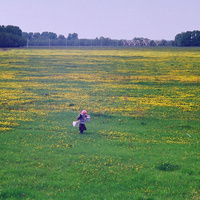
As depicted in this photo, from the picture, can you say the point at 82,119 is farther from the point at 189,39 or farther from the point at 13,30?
the point at 189,39

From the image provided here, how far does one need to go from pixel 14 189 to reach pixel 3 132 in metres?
8.76

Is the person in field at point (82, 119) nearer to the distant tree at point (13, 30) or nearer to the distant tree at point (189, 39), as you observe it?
the distant tree at point (13, 30)

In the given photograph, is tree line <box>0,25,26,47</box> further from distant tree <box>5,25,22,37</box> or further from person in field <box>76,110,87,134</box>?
person in field <box>76,110,87,134</box>

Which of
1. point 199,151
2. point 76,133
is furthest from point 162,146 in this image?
point 76,133

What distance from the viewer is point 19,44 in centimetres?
15225

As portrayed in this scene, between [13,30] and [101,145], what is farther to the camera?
[13,30]

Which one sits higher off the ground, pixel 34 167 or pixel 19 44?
pixel 19 44

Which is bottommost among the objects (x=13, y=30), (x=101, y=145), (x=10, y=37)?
(x=101, y=145)

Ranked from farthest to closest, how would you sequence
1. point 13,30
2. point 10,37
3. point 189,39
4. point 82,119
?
point 189,39, point 13,30, point 10,37, point 82,119

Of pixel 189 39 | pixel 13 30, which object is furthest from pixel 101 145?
pixel 189 39

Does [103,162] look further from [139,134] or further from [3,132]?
[3,132]

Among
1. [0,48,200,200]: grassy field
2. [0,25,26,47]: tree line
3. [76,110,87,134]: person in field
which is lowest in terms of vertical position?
[0,48,200,200]: grassy field

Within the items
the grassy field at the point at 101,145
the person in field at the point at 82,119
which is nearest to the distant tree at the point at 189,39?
the grassy field at the point at 101,145

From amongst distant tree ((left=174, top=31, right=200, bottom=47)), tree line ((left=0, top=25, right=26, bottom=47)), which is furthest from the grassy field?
distant tree ((left=174, top=31, right=200, bottom=47))
